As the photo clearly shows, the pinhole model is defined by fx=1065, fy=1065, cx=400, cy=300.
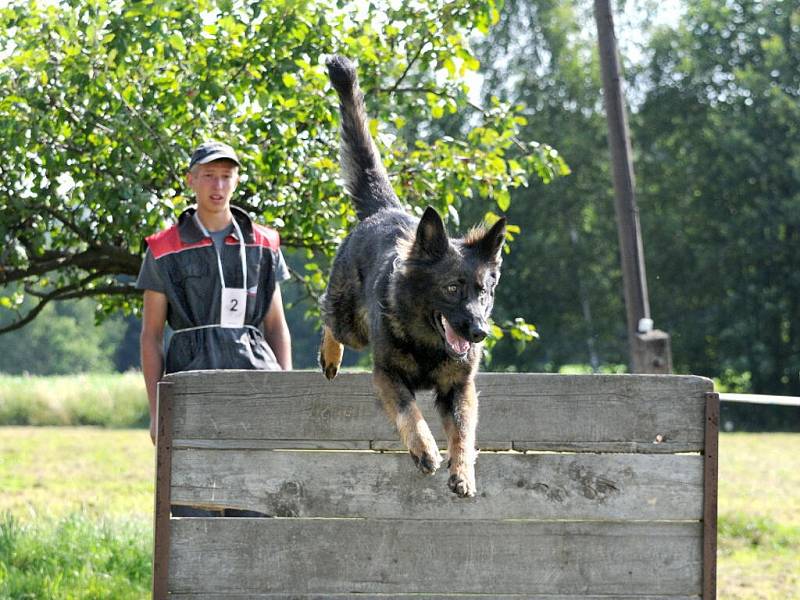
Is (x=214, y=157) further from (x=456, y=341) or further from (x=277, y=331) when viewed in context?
(x=456, y=341)

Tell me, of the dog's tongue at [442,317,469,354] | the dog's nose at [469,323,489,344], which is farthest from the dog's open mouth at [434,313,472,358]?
the dog's nose at [469,323,489,344]

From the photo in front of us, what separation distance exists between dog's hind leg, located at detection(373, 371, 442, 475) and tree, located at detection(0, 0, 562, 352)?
8.98 ft

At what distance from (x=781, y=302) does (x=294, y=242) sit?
3118 cm

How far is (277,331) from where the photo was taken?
5.39m

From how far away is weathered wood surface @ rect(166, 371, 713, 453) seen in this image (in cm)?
428

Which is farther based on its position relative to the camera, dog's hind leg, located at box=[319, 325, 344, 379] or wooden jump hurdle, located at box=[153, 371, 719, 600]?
dog's hind leg, located at box=[319, 325, 344, 379]


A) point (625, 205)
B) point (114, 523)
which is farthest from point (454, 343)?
point (625, 205)

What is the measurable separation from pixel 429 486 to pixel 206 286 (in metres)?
1.56

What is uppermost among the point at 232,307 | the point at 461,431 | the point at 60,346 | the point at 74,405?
the point at 60,346

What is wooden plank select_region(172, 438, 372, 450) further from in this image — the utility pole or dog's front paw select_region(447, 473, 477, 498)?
the utility pole

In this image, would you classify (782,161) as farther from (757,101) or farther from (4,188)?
(4,188)

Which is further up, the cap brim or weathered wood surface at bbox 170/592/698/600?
the cap brim

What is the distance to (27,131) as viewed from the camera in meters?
6.79

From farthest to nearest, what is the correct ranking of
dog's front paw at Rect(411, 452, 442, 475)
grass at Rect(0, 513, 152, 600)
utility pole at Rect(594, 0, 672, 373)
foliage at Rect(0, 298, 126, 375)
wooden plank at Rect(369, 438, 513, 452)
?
foliage at Rect(0, 298, 126, 375), utility pole at Rect(594, 0, 672, 373), grass at Rect(0, 513, 152, 600), wooden plank at Rect(369, 438, 513, 452), dog's front paw at Rect(411, 452, 442, 475)
